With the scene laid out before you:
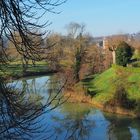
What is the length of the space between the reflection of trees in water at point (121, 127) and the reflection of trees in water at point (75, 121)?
1.07 metres

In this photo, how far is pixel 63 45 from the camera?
163 feet

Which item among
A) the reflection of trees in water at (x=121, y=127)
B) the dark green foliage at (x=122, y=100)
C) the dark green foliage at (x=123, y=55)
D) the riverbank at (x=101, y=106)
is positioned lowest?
the reflection of trees in water at (x=121, y=127)

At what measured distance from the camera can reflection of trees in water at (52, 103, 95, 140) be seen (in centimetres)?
2011

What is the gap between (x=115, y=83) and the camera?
31.0 meters

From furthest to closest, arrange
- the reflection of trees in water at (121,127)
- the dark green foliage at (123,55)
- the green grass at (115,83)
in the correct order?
the dark green foliage at (123,55)
the green grass at (115,83)
the reflection of trees in water at (121,127)

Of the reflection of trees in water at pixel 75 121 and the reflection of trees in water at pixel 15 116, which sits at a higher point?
the reflection of trees in water at pixel 15 116

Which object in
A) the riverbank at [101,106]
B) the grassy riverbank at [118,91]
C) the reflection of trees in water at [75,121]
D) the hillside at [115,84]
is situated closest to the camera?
the reflection of trees in water at [75,121]

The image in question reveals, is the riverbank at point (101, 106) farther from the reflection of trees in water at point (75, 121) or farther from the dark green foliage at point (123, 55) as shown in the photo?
the dark green foliage at point (123, 55)

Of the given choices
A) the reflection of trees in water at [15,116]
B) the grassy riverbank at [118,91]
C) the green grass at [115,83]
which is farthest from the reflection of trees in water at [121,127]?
the reflection of trees in water at [15,116]

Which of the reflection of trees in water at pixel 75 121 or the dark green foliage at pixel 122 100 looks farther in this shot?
the dark green foliage at pixel 122 100

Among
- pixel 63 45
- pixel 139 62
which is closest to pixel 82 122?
pixel 139 62

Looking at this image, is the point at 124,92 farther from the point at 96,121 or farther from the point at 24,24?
the point at 24,24

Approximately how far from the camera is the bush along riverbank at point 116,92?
26406 mm

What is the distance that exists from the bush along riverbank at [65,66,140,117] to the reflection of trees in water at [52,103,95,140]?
1427 mm
